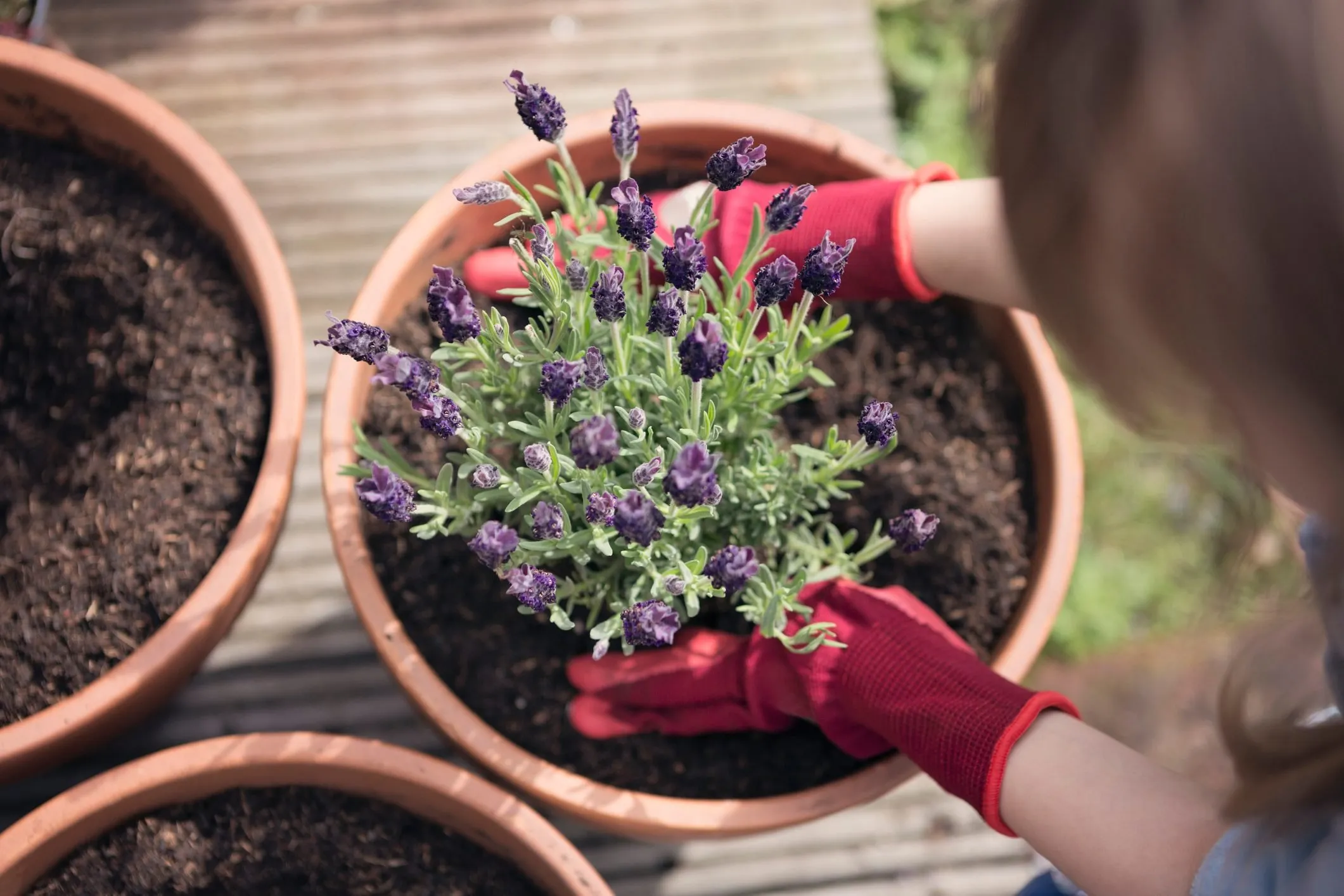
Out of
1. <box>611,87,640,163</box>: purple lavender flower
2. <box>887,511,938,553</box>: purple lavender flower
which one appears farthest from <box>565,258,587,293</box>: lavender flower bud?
<box>887,511,938,553</box>: purple lavender flower

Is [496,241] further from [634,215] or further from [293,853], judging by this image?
[293,853]

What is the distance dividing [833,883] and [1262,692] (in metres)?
0.60

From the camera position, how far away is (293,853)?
103cm

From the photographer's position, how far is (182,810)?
1022mm

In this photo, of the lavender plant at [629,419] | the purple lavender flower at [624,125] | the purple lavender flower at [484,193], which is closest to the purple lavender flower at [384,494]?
the lavender plant at [629,419]

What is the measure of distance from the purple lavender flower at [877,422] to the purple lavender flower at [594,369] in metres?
0.20

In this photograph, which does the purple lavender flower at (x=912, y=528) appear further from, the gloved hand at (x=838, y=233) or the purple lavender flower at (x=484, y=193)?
the purple lavender flower at (x=484, y=193)

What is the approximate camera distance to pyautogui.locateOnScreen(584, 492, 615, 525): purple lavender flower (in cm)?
71

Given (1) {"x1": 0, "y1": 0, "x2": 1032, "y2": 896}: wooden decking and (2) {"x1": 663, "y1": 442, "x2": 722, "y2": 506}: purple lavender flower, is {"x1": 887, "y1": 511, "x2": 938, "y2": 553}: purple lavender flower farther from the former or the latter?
(1) {"x1": 0, "y1": 0, "x2": 1032, "y2": 896}: wooden decking

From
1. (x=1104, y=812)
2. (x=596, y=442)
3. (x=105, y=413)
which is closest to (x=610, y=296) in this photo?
(x=596, y=442)

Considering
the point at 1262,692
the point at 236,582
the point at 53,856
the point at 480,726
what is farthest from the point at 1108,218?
the point at 53,856

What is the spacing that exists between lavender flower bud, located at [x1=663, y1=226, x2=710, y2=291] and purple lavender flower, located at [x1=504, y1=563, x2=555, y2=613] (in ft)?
0.79

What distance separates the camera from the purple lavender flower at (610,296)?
70cm

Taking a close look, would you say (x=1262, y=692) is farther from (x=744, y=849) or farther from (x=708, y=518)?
(x=744, y=849)
